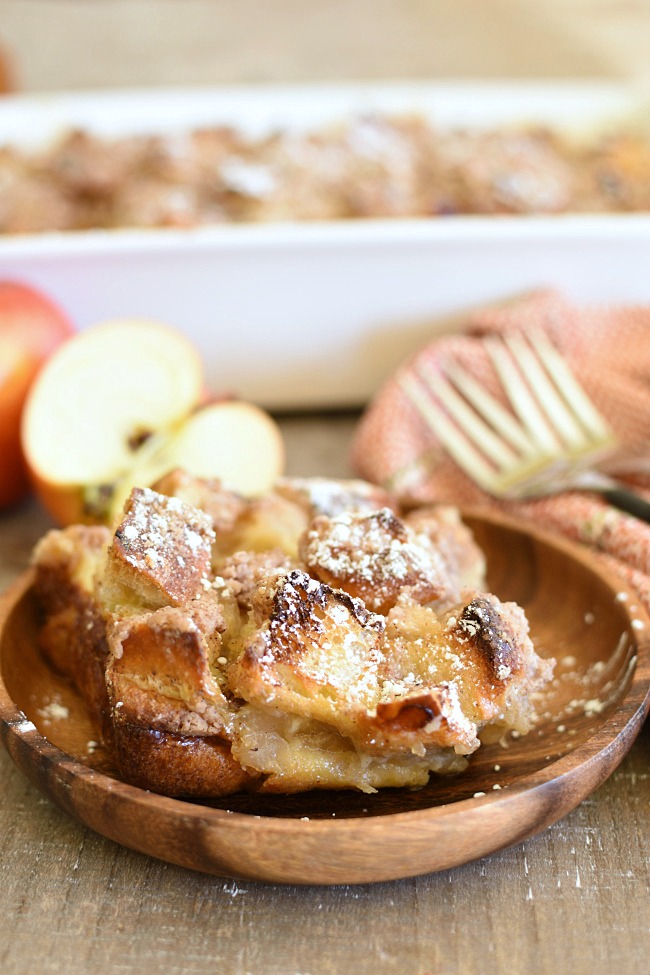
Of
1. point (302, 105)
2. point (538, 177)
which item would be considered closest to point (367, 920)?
point (538, 177)

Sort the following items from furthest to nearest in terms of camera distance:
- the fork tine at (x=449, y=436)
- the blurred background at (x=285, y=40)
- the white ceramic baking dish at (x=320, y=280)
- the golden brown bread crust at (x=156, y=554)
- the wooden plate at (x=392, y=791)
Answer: the blurred background at (x=285, y=40) → the white ceramic baking dish at (x=320, y=280) → the fork tine at (x=449, y=436) → the golden brown bread crust at (x=156, y=554) → the wooden plate at (x=392, y=791)

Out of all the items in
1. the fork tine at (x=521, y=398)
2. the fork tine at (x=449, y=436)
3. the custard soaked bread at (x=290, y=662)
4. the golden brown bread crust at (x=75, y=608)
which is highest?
the custard soaked bread at (x=290, y=662)

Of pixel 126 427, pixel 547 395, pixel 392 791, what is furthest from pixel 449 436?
pixel 392 791

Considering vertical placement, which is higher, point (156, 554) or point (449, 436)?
point (156, 554)

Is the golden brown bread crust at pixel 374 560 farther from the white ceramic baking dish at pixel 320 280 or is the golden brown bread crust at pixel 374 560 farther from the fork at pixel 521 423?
the white ceramic baking dish at pixel 320 280

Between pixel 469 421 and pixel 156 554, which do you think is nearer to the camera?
pixel 156 554

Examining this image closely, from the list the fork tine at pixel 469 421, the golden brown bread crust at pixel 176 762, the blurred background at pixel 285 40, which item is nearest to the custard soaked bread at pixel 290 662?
the golden brown bread crust at pixel 176 762

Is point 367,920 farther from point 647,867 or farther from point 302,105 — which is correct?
point 302,105

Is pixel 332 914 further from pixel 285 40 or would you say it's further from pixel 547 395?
pixel 285 40
